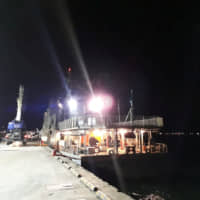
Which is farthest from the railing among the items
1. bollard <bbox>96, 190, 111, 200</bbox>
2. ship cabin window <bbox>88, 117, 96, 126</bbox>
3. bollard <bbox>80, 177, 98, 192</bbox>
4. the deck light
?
bollard <bbox>96, 190, 111, 200</bbox>

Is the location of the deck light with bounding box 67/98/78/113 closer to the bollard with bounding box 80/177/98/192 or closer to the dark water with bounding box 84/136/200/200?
the dark water with bounding box 84/136/200/200

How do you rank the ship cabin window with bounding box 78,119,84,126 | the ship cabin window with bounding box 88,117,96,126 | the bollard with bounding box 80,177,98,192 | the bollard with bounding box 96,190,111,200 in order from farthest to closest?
the ship cabin window with bounding box 78,119,84,126 < the ship cabin window with bounding box 88,117,96,126 < the bollard with bounding box 80,177,98,192 < the bollard with bounding box 96,190,111,200

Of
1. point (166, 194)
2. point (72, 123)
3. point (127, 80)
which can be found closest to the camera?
point (166, 194)

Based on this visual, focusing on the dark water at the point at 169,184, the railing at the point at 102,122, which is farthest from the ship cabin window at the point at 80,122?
the dark water at the point at 169,184

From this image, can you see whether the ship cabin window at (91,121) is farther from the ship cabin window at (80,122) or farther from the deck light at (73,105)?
the deck light at (73,105)

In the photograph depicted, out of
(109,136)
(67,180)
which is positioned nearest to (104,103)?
(109,136)

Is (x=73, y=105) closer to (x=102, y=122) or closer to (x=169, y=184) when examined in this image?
(x=102, y=122)

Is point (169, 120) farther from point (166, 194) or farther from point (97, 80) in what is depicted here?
point (166, 194)

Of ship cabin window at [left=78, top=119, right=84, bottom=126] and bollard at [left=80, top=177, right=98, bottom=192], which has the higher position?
ship cabin window at [left=78, top=119, right=84, bottom=126]

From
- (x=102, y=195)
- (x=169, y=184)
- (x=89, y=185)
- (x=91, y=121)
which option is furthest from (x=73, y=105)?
(x=102, y=195)

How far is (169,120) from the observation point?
37469 millimetres

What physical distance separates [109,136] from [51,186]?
14.9m

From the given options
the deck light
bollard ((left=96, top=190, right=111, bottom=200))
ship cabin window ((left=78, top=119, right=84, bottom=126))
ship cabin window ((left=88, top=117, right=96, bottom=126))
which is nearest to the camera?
bollard ((left=96, top=190, right=111, bottom=200))

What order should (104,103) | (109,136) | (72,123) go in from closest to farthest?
(72,123)
(109,136)
(104,103)
